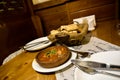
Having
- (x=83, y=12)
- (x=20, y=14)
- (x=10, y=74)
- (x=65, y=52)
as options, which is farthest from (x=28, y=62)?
(x=20, y=14)

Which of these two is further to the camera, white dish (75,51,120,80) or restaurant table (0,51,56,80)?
restaurant table (0,51,56,80)

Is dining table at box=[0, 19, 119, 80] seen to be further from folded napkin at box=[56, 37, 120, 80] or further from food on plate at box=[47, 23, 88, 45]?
food on plate at box=[47, 23, 88, 45]

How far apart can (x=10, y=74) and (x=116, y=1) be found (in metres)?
1.40

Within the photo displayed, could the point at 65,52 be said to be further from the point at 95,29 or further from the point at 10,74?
the point at 95,29

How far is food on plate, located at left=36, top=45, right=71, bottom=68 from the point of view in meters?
0.72

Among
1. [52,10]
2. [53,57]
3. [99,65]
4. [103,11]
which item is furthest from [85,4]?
[99,65]

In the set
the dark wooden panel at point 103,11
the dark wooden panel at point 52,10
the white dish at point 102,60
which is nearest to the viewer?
the white dish at point 102,60

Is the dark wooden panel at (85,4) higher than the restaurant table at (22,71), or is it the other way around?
the dark wooden panel at (85,4)

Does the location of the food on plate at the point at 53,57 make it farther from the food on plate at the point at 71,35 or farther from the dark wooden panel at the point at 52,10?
the dark wooden panel at the point at 52,10

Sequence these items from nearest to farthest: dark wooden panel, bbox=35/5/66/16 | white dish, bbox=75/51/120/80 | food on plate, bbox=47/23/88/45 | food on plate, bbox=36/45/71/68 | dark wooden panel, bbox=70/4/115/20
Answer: white dish, bbox=75/51/120/80 → food on plate, bbox=36/45/71/68 → food on plate, bbox=47/23/88/45 → dark wooden panel, bbox=70/4/115/20 → dark wooden panel, bbox=35/5/66/16

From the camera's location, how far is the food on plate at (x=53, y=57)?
0.72 meters

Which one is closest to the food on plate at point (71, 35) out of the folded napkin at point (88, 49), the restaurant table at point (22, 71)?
the folded napkin at point (88, 49)

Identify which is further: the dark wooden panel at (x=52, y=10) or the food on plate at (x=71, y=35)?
the dark wooden panel at (x=52, y=10)

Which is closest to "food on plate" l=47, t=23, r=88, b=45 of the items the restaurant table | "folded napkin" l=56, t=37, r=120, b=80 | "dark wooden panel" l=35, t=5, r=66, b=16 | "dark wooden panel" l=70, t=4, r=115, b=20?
"folded napkin" l=56, t=37, r=120, b=80
